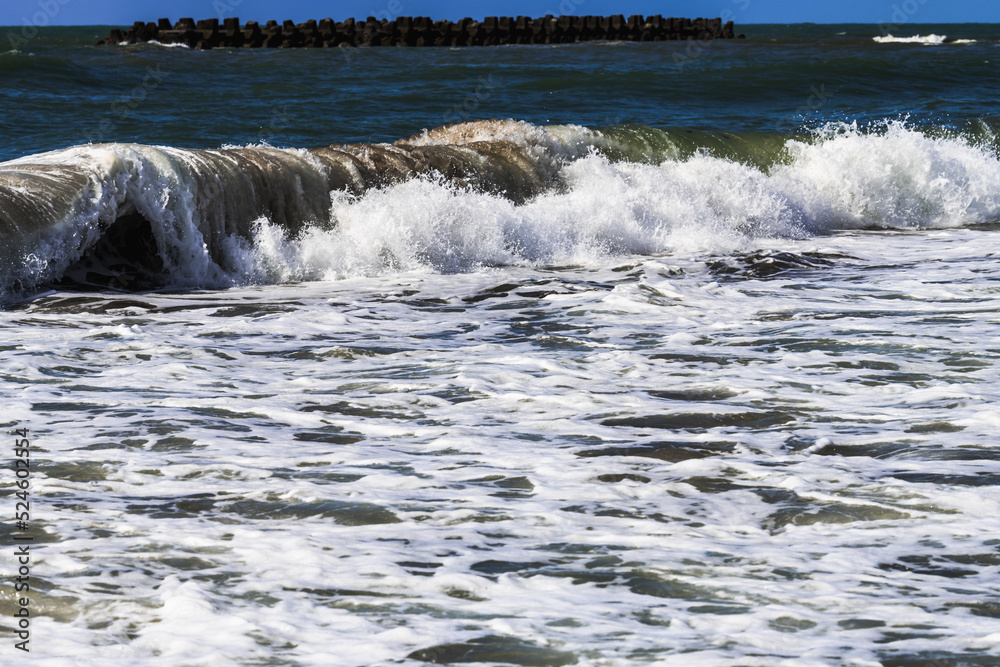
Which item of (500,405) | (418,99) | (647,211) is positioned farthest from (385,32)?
(500,405)

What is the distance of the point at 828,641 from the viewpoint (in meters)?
2.82

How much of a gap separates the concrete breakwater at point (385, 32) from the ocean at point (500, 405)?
37145mm

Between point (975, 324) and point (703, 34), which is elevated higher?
point (703, 34)

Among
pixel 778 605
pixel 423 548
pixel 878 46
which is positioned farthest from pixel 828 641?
pixel 878 46

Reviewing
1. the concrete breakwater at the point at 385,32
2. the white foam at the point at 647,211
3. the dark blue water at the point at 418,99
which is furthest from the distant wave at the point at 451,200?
the concrete breakwater at the point at 385,32

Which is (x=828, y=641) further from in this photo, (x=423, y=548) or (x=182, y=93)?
(x=182, y=93)

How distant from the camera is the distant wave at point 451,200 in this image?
8.48 meters

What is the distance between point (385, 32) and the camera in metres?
49.7

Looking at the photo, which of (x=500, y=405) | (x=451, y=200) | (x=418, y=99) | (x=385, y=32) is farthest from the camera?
(x=385, y=32)

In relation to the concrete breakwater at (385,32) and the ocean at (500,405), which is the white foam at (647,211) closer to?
the ocean at (500,405)

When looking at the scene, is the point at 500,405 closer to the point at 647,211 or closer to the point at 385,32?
the point at 647,211

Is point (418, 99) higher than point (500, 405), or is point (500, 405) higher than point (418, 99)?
point (418, 99)

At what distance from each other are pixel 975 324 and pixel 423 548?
4.48 meters

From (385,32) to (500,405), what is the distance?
46.9 m
